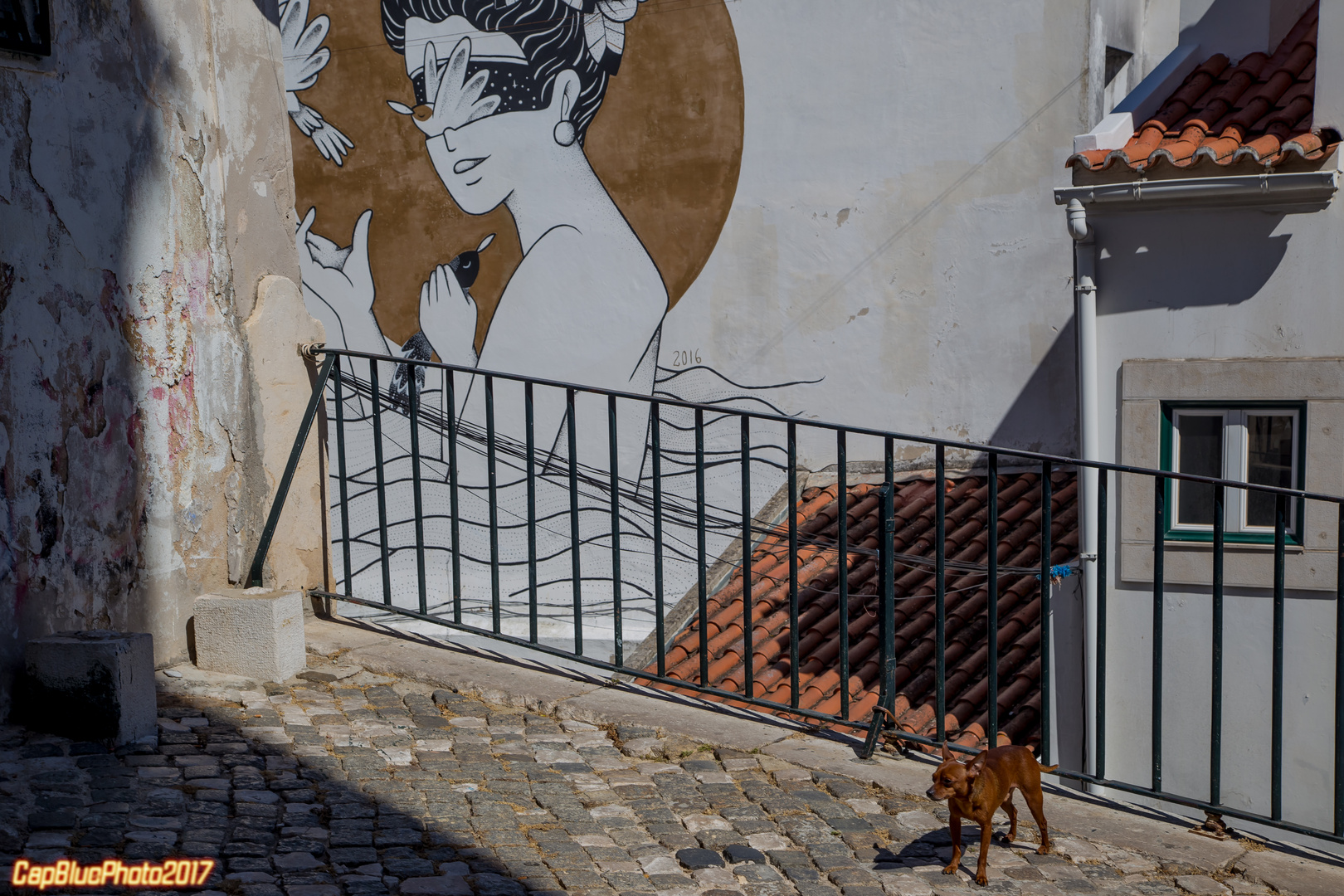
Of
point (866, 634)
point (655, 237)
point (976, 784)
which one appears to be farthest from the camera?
point (655, 237)

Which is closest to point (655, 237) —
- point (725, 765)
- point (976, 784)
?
point (725, 765)

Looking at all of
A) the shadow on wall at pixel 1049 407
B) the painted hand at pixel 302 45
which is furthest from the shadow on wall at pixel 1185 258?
the painted hand at pixel 302 45

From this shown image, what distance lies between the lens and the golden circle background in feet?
32.6

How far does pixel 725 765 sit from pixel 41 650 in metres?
2.31

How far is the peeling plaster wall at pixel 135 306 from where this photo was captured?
4.16 m

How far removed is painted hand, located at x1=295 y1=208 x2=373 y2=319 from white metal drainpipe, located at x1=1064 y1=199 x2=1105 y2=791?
701 centimetres

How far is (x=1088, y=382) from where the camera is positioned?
259 inches

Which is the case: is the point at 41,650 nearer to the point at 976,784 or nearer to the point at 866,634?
the point at 976,784

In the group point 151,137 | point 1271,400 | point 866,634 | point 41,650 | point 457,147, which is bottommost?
point 866,634

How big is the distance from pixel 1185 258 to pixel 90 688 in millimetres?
5577

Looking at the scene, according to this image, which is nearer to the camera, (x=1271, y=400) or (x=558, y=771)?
(x=558, y=771)

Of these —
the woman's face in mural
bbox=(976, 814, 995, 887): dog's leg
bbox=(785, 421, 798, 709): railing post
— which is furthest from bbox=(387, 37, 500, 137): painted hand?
bbox=(976, 814, 995, 887): dog's leg

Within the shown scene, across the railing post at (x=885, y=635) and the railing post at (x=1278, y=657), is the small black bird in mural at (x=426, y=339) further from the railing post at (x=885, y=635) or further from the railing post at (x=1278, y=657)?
the railing post at (x=1278, y=657)

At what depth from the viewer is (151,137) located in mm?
4711
